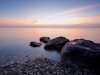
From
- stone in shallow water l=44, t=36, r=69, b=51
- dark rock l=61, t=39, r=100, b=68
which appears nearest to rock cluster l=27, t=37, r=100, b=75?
dark rock l=61, t=39, r=100, b=68

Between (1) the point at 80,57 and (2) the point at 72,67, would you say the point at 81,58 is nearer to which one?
(1) the point at 80,57

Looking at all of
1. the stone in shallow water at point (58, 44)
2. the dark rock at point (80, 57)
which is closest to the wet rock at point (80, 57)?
the dark rock at point (80, 57)

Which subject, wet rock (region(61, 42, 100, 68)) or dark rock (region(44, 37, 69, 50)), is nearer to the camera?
wet rock (region(61, 42, 100, 68))

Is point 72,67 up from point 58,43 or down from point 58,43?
down

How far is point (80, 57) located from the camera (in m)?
17.9

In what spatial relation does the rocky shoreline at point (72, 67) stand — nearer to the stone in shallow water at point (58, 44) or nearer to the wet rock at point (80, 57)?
the wet rock at point (80, 57)

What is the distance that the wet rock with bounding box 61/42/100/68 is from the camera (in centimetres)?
1698

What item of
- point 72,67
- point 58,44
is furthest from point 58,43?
point 72,67

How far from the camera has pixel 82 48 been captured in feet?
60.1

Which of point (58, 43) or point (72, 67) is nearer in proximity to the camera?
point (72, 67)

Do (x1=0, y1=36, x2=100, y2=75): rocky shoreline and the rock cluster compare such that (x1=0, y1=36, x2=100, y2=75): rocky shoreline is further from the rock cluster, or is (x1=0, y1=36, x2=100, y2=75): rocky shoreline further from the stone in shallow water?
the stone in shallow water

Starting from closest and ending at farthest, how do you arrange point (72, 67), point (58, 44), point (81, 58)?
point (72, 67), point (81, 58), point (58, 44)

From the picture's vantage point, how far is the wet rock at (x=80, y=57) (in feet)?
55.7

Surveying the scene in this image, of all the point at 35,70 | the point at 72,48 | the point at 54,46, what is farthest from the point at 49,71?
the point at 54,46
